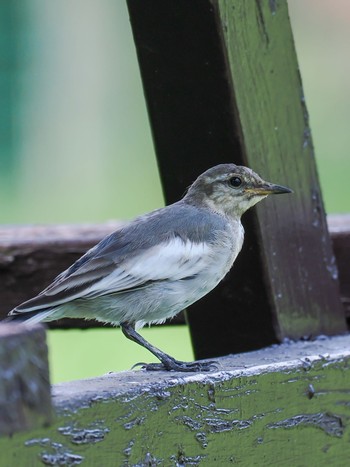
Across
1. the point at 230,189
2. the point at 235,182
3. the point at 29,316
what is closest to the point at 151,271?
the point at 29,316

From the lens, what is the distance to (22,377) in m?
1.68

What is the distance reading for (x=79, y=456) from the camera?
2.07m

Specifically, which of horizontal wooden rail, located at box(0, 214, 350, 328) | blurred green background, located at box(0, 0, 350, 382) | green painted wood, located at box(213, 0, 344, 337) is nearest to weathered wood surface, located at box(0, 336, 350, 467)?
green painted wood, located at box(213, 0, 344, 337)

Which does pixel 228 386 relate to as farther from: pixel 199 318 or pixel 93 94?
pixel 93 94

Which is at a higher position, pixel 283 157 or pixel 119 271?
pixel 283 157

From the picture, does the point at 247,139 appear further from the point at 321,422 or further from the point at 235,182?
the point at 321,422

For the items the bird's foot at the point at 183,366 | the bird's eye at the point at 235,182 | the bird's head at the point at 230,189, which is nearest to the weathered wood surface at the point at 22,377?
the bird's foot at the point at 183,366

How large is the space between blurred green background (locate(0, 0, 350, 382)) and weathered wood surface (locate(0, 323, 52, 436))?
802 cm

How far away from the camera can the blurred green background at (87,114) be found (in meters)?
A: 12.2

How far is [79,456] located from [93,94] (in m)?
12.5

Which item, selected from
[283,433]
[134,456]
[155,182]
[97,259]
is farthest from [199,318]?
[155,182]

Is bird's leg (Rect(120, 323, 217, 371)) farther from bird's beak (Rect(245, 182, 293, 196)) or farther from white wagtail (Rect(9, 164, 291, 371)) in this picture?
bird's beak (Rect(245, 182, 293, 196))

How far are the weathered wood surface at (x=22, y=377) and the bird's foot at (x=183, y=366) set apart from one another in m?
1.05

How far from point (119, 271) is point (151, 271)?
0.12 metres
